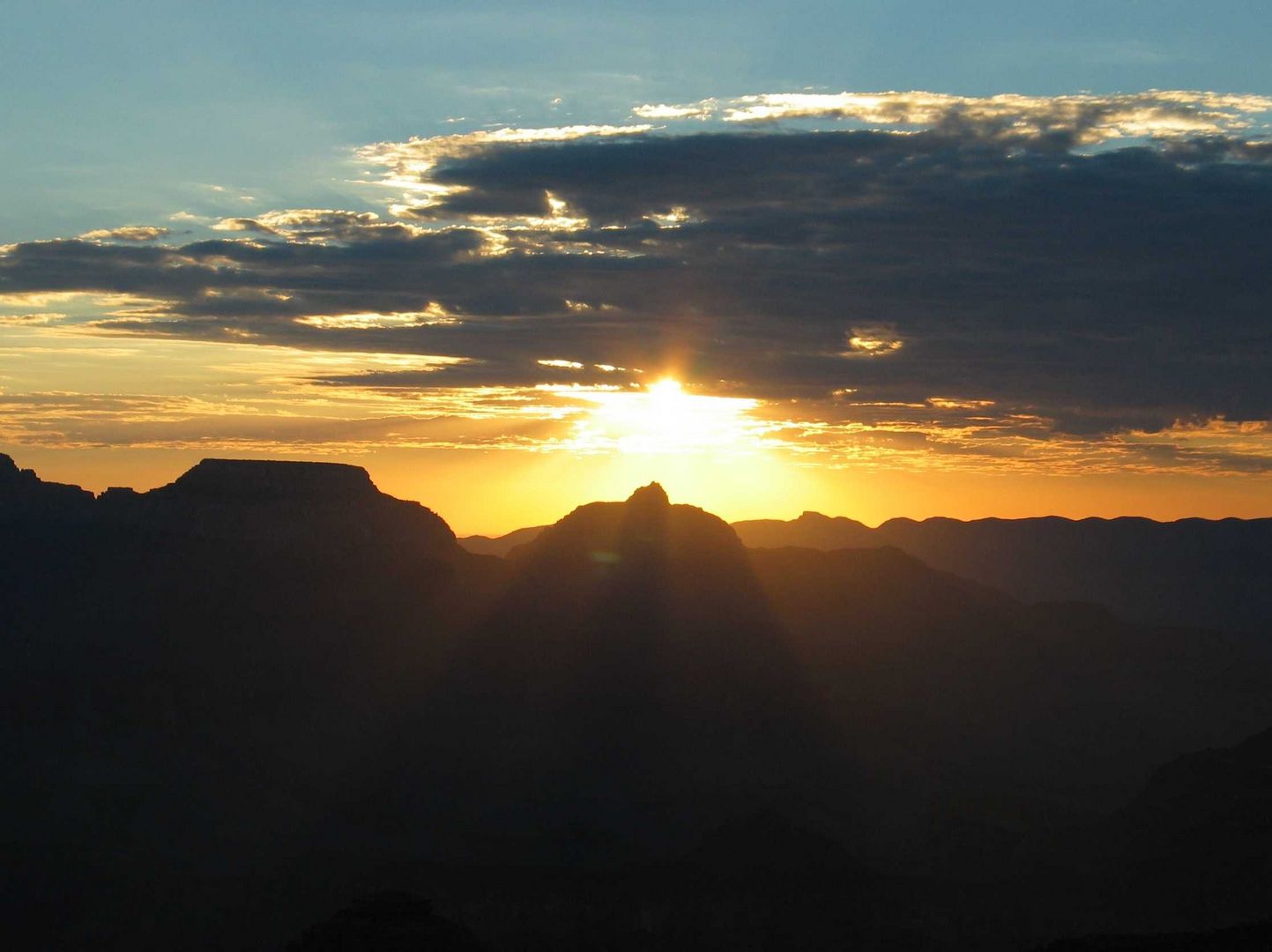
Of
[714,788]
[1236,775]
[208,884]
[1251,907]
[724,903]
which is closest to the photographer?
[1251,907]

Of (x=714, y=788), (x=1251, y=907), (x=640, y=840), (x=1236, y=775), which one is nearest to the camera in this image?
(x=1251, y=907)

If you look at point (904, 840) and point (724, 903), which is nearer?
point (724, 903)

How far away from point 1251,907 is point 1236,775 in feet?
79.7

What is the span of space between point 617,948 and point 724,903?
14023mm

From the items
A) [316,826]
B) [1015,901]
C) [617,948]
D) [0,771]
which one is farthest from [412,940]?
[0,771]

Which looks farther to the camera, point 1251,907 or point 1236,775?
point 1236,775

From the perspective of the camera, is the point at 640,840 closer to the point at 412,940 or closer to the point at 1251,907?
the point at 1251,907

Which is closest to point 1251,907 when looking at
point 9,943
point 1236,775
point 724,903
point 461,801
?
point 1236,775

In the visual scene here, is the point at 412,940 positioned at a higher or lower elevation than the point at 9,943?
higher

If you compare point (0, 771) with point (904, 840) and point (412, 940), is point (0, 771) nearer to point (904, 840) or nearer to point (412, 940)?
point (904, 840)

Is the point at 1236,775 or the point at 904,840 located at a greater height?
the point at 1236,775

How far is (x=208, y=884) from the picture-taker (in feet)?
570

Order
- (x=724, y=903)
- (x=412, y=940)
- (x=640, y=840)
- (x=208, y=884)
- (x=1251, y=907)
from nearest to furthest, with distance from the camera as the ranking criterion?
1. (x=412, y=940)
2. (x=1251, y=907)
3. (x=724, y=903)
4. (x=208, y=884)
5. (x=640, y=840)

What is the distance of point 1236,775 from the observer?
150500mm
